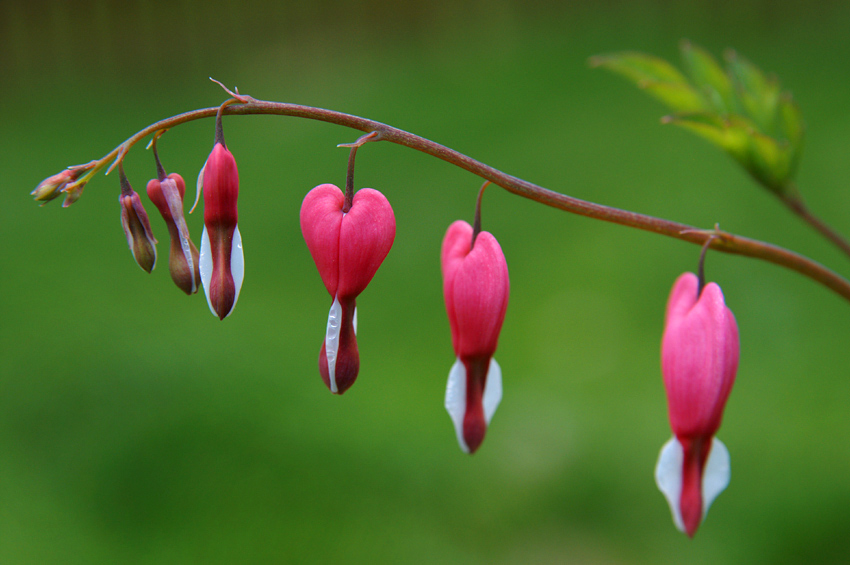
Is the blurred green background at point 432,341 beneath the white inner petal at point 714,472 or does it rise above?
beneath

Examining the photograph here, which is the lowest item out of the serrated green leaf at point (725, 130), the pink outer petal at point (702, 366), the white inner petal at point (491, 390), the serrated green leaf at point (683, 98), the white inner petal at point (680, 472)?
the white inner petal at point (680, 472)

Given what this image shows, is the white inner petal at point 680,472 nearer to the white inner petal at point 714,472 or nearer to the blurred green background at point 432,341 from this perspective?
the white inner petal at point 714,472

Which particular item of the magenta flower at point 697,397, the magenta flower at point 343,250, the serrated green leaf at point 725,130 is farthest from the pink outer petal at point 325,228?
the serrated green leaf at point 725,130

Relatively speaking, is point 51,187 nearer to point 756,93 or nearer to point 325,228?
point 325,228

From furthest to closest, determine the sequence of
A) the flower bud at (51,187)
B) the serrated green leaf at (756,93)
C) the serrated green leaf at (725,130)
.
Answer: the serrated green leaf at (756,93) → the serrated green leaf at (725,130) → the flower bud at (51,187)

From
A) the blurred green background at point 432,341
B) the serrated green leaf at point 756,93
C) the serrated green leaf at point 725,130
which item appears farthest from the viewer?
the blurred green background at point 432,341

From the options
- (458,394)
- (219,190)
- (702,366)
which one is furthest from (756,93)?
(219,190)
